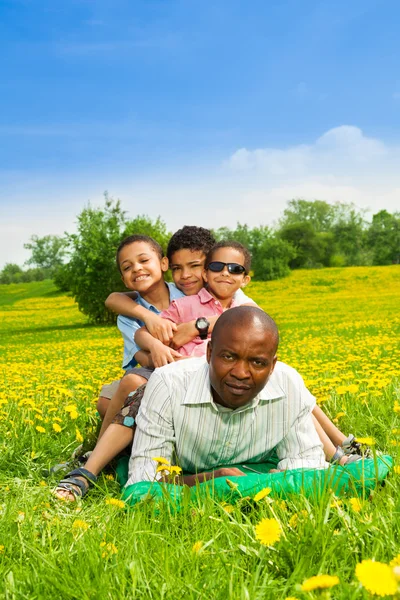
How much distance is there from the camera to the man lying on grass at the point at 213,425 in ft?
11.0

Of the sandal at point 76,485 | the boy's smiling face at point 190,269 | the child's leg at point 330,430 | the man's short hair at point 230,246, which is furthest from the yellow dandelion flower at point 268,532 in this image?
the boy's smiling face at point 190,269

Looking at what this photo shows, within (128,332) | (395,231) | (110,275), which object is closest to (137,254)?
(128,332)

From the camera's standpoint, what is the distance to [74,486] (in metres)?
3.60

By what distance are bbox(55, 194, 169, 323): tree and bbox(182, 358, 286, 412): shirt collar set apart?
25.1 meters

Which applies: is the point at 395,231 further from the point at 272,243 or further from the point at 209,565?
the point at 209,565

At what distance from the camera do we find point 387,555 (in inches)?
86.7

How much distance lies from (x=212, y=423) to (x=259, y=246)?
62044 millimetres

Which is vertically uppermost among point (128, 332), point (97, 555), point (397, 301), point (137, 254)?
point (137, 254)

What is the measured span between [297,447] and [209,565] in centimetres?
144

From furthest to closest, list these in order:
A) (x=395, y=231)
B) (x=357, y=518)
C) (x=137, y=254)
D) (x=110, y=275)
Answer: (x=395, y=231) < (x=110, y=275) < (x=137, y=254) < (x=357, y=518)

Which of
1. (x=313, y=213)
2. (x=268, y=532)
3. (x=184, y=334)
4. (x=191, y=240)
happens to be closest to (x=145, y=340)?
(x=184, y=334)

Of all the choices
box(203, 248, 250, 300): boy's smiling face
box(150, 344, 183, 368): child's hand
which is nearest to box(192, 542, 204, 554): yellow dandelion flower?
box(150, 344, 183, 368): child's hand

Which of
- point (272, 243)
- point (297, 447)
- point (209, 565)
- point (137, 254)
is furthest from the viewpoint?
point (272, 243)

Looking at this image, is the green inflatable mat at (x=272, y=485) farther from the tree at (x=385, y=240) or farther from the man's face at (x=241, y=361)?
the tree at (x=385, y=240)
